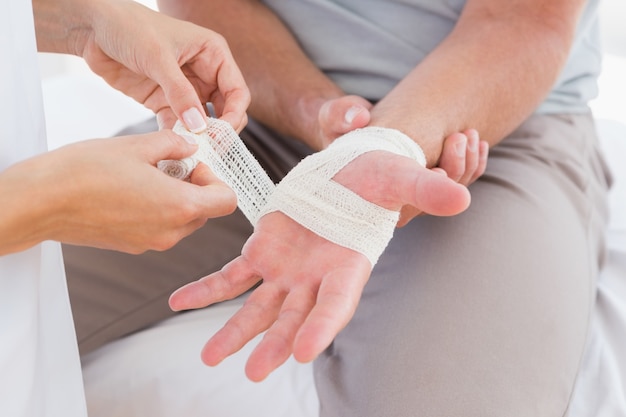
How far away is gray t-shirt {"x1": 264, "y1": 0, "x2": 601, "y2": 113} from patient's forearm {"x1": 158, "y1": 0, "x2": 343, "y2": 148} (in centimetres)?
4

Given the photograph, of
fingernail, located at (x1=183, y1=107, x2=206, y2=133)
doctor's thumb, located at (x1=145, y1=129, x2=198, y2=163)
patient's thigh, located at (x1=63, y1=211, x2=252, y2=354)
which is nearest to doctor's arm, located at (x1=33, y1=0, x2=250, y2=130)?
fingernail, located at (x1=183, y1=107, x2=206, y2=133)

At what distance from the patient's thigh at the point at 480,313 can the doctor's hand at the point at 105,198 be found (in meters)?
0.26

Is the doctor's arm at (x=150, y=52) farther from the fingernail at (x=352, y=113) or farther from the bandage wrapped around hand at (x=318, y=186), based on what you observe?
the fingernail at (x=352, y=113)

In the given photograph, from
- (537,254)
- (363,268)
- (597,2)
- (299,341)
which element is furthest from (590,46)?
(299,341)

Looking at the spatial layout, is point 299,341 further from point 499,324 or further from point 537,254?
point 537,254

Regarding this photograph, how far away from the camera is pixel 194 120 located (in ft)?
2.73

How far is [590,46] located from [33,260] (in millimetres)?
942

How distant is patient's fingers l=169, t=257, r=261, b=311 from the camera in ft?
2.31

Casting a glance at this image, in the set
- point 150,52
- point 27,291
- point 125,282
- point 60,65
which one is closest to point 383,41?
point 150,52

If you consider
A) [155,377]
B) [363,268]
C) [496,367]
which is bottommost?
[155,377]

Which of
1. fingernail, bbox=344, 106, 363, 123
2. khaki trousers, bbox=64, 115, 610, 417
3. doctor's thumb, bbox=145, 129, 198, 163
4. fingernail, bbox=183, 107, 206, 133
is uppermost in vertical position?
doctor's thumb, bbox=145, 129, 198, 163

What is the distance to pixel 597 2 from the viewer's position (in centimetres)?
113

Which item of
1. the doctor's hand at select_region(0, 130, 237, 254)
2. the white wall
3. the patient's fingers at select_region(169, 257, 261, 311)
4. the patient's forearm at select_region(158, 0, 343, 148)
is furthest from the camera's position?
the white wall

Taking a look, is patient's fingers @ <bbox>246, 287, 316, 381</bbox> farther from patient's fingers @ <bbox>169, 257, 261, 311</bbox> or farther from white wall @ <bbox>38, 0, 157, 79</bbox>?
white wall @ <bbox>38, 0, 157, 79</bbox>
